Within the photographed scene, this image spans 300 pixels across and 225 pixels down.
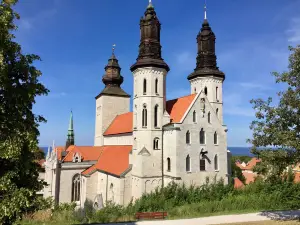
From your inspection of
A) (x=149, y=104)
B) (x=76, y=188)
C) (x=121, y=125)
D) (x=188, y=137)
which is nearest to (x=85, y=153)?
(x=76, y=188)

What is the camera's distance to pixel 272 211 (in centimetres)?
1816

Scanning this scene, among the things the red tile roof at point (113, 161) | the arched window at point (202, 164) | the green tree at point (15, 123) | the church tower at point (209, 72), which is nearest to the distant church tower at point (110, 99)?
the red tile roof at point (113, 161)

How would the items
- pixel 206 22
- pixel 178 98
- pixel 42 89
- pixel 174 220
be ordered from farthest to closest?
pixel 206 22 → pixel 178 98 → pixel 174 220 → pixel 42 89

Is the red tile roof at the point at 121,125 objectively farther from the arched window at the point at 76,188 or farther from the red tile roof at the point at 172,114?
the arched window at the point at 76,188

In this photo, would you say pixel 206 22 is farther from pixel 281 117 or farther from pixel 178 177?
pixel 281 117

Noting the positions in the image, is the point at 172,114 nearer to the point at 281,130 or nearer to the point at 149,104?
the point at 149,104

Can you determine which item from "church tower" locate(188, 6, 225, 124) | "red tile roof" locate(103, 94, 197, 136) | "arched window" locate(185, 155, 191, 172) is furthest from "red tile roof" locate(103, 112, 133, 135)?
"church tower" locate(188, 6, 225, 124)

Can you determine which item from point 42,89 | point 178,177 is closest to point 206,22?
point 178,177

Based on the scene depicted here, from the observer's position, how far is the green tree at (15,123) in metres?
8.05

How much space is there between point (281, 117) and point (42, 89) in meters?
11.3

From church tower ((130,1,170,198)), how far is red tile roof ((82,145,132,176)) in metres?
2.29

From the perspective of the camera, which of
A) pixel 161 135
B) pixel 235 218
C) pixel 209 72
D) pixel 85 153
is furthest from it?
pixel 85 153

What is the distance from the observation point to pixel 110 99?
1793 inches

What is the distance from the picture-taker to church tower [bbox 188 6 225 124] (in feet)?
112
